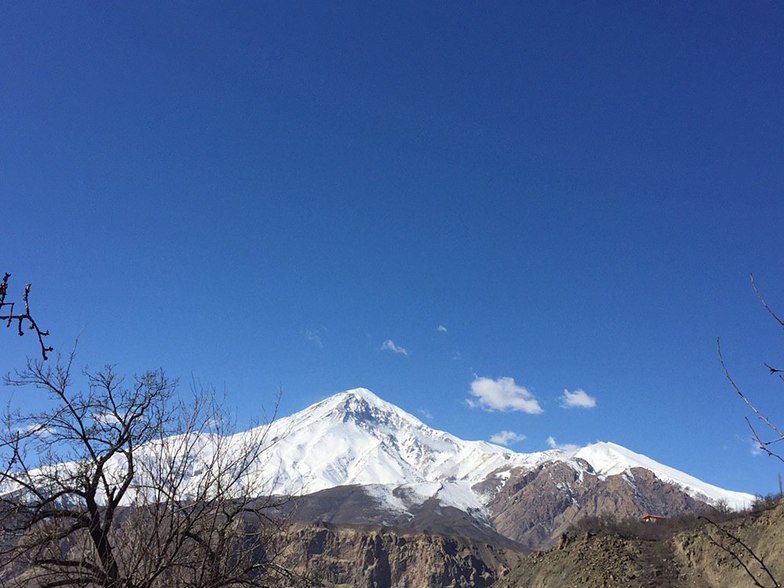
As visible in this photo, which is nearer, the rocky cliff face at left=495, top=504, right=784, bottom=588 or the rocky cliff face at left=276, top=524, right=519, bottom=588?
the rocky cliff face at left=495, top=504, right=784, bottom=588

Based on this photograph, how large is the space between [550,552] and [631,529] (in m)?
13.6

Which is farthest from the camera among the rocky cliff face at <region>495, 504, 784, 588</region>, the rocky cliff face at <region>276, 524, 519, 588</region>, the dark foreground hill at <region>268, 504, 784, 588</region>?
the rocky cliff face at <region>276, 524, 519, 588</region>

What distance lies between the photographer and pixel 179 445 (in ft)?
23.2

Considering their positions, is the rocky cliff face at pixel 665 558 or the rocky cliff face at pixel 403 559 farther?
the rocky cliff face at pixel 403 559

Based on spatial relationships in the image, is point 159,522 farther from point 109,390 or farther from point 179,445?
point 109,390

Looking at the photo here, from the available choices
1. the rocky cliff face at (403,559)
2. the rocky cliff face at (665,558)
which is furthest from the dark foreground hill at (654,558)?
the rocky cliff face at (403,559)

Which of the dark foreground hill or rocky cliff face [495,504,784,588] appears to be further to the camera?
rocky cliff face [495,504,784,588]

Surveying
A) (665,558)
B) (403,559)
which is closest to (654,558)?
(665,558)

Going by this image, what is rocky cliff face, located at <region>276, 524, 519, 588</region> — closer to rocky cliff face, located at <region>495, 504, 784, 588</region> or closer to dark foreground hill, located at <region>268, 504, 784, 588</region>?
dark foreground hill, located at <region>268, 504, 784, 588</region>

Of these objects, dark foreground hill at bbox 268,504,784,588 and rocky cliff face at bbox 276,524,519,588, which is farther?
rocky cliff face at bbox 276,524,519,588

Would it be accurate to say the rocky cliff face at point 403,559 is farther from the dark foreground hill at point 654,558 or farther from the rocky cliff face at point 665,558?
the rocky cliff face at point 665,558

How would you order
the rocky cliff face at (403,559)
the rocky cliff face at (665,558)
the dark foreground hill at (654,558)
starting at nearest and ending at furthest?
the dark foreground hill at (654,558)
the rocky cliff face at (665,558)
the rocky cliff face at (403,559)

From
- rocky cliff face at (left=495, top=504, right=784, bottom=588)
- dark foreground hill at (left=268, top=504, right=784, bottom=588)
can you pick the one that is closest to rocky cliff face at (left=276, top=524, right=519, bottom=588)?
dark foreground hill at (left=268, top=504, right=784, bottom=588)

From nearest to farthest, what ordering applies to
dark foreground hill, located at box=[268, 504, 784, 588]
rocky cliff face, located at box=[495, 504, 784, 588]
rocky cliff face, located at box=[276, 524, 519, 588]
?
dark foreground hill, located at box=[268, 504, 784, 588] < rocky cliff face, located at box=[495, 504, 784, 588] < rocky cliff face, located at box=[276, 524, 519, 588]
